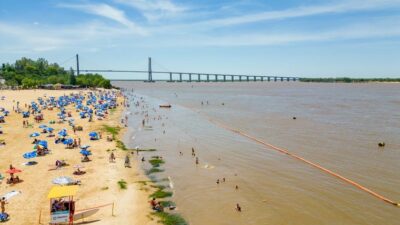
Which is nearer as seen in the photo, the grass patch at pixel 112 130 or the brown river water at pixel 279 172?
the brown river water at pixel 279 172

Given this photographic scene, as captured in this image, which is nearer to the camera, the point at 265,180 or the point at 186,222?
the point at 186,222

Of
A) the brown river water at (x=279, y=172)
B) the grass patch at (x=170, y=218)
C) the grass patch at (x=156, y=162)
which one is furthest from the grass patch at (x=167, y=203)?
the grass patch at (x=156, y=162)

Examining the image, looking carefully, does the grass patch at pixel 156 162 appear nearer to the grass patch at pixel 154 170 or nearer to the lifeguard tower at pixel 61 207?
the grass patch at pixel 154 170

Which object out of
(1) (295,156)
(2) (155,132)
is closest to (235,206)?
(1) (295,156)

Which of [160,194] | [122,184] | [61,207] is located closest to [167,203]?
[160,194]

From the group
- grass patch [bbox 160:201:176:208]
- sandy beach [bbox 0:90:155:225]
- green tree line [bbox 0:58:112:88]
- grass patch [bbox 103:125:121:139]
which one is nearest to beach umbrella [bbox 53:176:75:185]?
sandy beach [bbox 0:90:155:225]

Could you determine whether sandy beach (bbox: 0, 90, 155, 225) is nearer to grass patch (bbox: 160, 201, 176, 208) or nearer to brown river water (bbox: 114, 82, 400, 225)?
grass patch (bbox: 160, 201, 176, 208)

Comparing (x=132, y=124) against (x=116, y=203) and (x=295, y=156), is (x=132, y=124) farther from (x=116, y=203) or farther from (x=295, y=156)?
(x=116, y=203)
